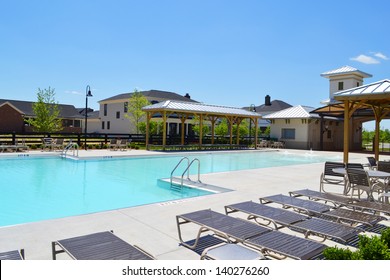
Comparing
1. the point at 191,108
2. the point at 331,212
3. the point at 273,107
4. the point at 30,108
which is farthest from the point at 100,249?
the point at 273,107

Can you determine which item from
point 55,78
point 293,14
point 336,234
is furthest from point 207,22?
point 55,78

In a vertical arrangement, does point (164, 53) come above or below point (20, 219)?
above

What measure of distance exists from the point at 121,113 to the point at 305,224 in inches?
1445

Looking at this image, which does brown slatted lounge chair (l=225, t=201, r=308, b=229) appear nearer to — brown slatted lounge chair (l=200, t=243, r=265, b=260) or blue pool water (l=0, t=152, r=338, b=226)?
brown slatted lounge chair (l=200, t=243, r=265, b=260)

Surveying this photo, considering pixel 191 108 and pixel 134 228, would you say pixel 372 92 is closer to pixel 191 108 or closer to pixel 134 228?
pixel 134 228

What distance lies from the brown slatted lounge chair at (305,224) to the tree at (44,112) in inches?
1051

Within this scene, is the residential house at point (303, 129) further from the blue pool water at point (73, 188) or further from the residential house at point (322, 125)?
the blue pool water at point (73, 188)

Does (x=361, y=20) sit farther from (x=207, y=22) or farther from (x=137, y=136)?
(x=137, y=136)

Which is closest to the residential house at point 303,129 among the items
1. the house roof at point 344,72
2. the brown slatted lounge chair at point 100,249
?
the house roof at point 344,72

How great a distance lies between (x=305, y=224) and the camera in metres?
4.18

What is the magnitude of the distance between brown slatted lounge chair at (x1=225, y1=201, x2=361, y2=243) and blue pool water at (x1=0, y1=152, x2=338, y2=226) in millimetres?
3662

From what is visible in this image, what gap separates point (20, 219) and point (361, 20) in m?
12.5
